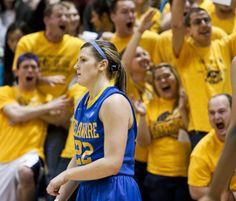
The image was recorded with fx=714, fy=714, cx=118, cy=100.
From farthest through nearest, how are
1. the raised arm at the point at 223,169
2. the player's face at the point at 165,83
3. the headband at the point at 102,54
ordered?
the player's face at the point at 165,83, the headband at the point at 102,54, the raised arm at the point at 223,169

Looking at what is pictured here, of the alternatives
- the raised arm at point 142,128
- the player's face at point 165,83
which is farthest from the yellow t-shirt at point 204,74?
the raised arm at point 142,128

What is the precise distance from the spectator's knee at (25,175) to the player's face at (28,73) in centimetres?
89

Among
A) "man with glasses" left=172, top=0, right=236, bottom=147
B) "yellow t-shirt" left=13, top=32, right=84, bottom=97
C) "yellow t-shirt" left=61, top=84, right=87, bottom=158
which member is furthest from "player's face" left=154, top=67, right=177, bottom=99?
"yellow t-shirt" left=13, top=32, right=84, bottom=97

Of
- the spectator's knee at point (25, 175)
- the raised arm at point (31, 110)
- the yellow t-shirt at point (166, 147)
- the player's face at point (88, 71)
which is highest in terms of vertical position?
the player's face at point (88, 71)

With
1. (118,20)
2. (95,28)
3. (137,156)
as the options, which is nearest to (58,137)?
(137,156)

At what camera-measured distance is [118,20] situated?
23.2 ft

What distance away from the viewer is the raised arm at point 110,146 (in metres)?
3.94

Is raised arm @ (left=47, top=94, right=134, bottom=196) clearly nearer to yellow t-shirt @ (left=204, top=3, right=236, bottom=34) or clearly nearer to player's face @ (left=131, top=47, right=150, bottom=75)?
player's face @ (left=131, top=47, right=150, bottom=75)

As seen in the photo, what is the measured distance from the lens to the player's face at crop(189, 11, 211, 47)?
6387 mm

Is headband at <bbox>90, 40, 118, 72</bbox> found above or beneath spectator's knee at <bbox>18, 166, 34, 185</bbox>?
above

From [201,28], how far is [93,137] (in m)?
2.63

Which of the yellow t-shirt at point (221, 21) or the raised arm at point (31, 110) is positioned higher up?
the yellow t-shirt at point (221, 21)

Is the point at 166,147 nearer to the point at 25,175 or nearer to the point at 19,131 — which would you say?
the point at 25,175

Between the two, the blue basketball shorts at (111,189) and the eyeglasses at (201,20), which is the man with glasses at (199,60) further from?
the blue basketball shorts at (111,189)
